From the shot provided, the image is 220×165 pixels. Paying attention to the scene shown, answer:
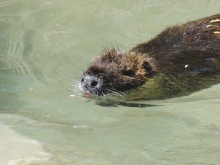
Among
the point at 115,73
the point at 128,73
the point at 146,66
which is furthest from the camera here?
the point at 146,66

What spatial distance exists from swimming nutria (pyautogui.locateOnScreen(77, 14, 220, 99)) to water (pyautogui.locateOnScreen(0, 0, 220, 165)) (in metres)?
0.26

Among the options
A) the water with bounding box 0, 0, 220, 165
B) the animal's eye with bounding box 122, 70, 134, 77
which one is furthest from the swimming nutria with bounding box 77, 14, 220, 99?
the water with bounding box 0, 0, 220, 165

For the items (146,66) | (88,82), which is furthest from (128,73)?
(88,82)

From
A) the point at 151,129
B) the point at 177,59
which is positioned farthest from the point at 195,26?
the point at 151,129

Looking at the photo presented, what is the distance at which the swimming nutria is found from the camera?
5832 mm

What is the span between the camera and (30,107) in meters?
5.52

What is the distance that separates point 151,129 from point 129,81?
1633 mm

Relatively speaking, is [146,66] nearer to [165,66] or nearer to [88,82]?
[165,66]

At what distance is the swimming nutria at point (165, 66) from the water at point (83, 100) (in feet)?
0.84

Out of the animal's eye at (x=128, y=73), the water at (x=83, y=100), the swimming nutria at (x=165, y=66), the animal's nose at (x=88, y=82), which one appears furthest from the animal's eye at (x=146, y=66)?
the animal's nose at (x=88, y=82)

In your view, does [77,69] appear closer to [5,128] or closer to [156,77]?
[156,77]

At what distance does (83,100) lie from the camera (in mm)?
5734

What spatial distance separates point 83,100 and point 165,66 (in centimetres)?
139

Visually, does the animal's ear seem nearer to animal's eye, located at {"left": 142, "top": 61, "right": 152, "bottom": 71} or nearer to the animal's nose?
animal's eye, located at {"left": 142, "top": 61, "right": 152, "bottom": 71}
